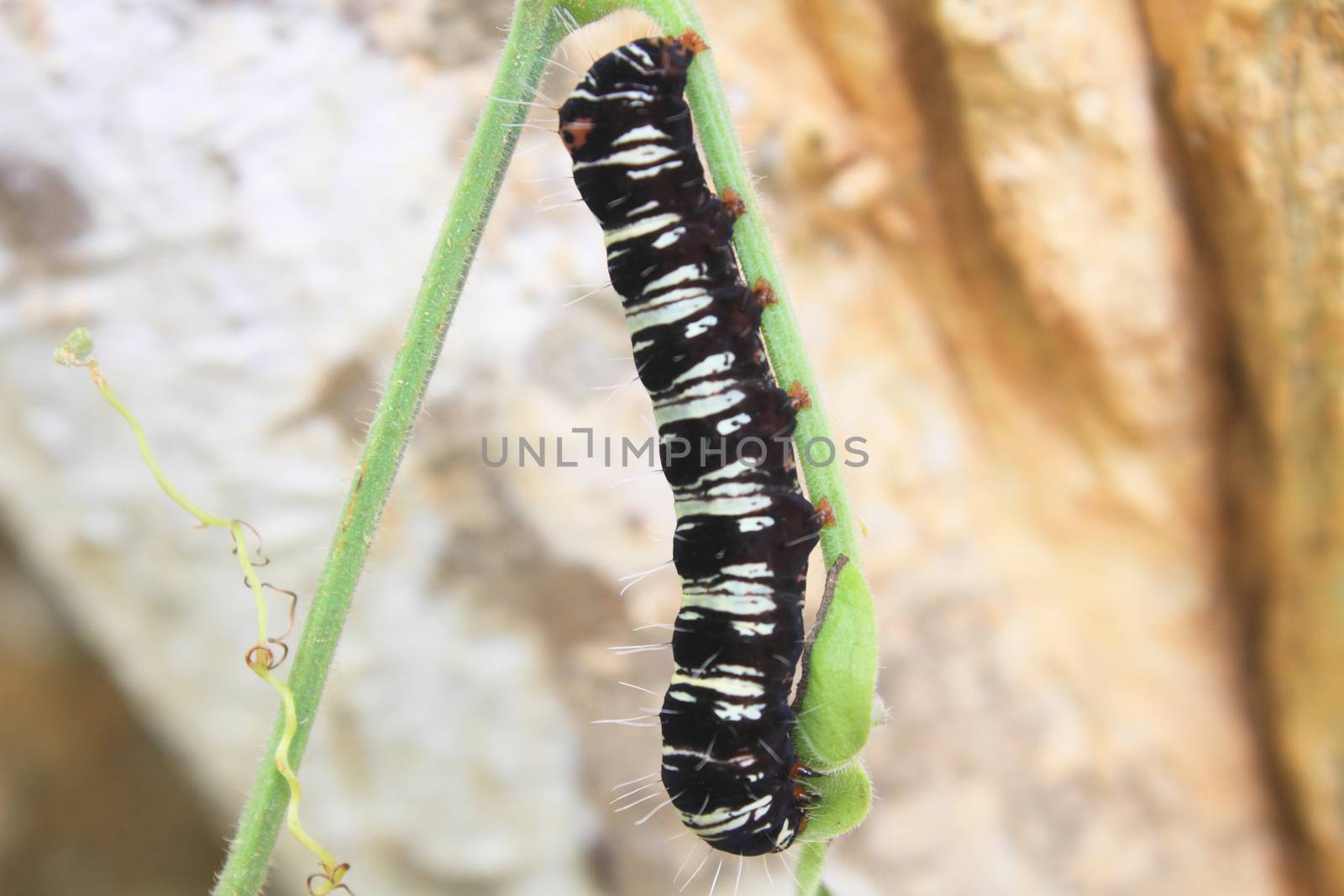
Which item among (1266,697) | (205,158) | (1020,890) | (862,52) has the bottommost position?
(1020,890)

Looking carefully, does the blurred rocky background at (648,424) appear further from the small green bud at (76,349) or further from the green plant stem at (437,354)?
the small green bud at (76,349)

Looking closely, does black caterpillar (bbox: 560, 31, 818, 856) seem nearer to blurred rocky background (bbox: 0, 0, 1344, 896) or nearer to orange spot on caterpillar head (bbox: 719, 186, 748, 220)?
orange spot on caterpillar head (bbox: 719, 186, 748, 220)

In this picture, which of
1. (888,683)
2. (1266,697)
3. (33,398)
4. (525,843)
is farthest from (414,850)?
(1266,697)

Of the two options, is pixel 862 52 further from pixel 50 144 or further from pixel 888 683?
pixel 50 144

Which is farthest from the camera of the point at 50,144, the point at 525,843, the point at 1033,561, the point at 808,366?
the point at 1033,561

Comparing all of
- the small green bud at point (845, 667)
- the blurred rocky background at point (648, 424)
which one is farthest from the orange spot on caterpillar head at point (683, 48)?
the blurred rocky background at point (648, 424)

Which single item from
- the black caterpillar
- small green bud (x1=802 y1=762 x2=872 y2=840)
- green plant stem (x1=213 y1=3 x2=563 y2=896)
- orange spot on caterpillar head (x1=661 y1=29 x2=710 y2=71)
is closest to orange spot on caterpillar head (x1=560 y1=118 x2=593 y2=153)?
the black caterpillar
